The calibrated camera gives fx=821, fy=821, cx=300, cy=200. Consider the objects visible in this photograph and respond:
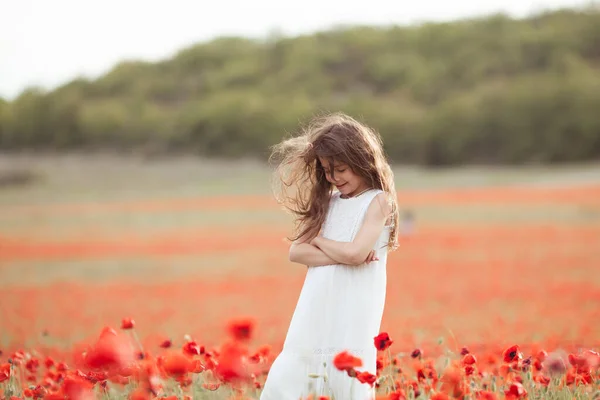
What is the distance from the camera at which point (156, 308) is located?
10.1 metres

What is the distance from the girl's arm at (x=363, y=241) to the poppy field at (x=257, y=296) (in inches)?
15.2

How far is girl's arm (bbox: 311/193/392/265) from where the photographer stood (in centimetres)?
276

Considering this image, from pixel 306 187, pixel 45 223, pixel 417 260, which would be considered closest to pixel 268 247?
pixel 417 260

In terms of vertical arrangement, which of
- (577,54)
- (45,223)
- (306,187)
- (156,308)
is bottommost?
(45,223)

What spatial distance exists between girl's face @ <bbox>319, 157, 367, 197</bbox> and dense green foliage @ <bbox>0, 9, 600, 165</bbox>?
49.9m

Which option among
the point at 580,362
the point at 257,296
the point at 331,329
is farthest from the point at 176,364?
the point at 257,296

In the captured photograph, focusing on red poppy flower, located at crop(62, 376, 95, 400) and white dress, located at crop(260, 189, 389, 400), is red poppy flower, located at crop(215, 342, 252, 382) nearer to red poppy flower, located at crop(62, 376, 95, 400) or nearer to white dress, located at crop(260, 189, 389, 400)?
red poppy flower, located at crop(62, 376, 95, 400)

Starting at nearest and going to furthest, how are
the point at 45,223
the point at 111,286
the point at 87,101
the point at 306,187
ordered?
the point at 306,187
the point at 111,286
the point at 45,223
the point at 87,101

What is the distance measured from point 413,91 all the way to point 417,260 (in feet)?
192

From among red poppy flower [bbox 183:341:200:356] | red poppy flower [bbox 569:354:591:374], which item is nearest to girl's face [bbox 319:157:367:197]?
red poppy flower [bbox 183:341:200:356]

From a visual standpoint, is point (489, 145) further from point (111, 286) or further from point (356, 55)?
point (111, 286)

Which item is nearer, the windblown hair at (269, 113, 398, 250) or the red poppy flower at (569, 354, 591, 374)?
the red poppy flower at (569, 354, 591, 374)

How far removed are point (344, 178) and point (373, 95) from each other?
238 ft

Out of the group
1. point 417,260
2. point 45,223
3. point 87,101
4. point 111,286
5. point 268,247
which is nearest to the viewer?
point 111,286
